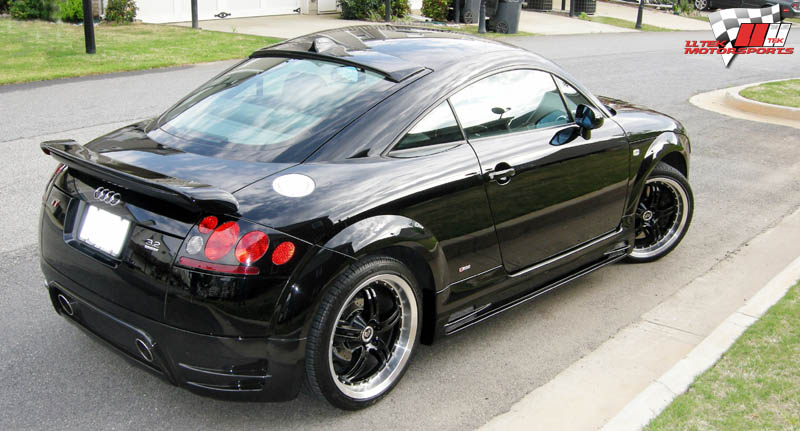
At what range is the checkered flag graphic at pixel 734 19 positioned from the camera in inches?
972

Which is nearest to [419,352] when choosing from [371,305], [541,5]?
[371,305]

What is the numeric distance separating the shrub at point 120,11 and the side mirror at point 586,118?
15126 mm

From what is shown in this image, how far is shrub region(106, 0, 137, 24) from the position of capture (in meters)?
17.2

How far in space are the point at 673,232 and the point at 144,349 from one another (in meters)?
3.96

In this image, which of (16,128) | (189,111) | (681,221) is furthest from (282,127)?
(16,128)

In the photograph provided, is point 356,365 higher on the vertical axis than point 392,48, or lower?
lower

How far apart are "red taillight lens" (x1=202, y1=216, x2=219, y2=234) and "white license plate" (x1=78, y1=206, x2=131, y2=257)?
348 mm

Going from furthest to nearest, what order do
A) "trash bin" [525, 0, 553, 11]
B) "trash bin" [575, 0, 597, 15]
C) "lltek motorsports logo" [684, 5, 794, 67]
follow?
"trash bin" [525, 0, 553, 11] → "trash bin" [575, 0, 597, 15] → "lltek motorsports logo" [684, 5, 794, 67]

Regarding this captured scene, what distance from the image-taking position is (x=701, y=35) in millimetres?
25547

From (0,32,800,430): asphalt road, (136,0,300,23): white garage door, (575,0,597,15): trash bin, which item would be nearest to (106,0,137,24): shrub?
(136,0,300,23): white garage door

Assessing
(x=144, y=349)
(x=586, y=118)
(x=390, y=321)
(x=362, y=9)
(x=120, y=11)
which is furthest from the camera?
(x=362, y=9)

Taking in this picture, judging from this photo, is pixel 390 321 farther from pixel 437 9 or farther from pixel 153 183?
pixel 437 9

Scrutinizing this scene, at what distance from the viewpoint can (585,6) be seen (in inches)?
1148

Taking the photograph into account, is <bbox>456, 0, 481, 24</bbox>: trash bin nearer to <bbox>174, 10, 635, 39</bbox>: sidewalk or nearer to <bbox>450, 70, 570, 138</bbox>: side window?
<bbox>174, 10, 635, 39</bbox>: sidewalk
